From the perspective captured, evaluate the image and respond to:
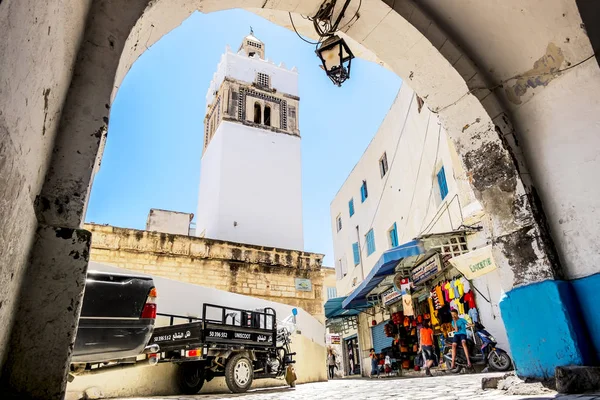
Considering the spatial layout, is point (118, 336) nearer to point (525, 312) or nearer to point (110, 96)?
point (110, 96)

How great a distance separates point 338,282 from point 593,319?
20665mm

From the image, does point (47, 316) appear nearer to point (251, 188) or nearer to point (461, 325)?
point (461, 325)

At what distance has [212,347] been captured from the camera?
22.4ft

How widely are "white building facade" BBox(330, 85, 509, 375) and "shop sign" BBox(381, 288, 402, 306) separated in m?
0.40

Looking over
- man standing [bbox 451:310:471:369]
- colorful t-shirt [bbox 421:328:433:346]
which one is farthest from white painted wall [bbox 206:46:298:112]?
man standing [bbox 451:310:471:369]

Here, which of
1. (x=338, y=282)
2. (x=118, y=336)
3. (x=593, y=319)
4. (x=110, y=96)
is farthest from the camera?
(x=338, y=282)

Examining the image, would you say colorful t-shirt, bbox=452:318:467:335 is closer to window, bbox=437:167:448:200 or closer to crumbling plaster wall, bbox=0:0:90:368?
window, bbox=437:167:448:200

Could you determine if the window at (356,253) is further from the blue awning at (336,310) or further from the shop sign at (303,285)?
the shop sign at (303,285)

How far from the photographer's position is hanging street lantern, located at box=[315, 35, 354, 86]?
388 centimetres

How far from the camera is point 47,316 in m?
1.78

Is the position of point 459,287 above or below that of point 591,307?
above

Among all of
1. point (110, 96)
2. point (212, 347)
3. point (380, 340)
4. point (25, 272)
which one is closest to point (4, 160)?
point (25, 272)

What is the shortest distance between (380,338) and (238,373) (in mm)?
11507

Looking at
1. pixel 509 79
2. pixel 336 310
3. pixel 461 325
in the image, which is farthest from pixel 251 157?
pixel 509 79
